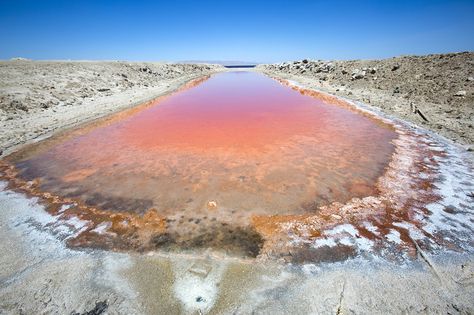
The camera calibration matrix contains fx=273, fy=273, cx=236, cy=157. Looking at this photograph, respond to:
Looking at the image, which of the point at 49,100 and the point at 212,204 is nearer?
the point at 212,204

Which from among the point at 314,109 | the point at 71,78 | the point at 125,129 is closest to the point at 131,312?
the point at 125,129

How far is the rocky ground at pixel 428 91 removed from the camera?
8648mm

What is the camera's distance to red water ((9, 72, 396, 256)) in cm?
473

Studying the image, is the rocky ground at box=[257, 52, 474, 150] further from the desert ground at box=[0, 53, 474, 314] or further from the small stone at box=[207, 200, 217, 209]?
the small stone at box=[207, 200, 217, 209]

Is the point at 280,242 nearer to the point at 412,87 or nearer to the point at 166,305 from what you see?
the point at 166,305

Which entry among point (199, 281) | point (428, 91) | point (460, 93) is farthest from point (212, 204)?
point (428, 91)

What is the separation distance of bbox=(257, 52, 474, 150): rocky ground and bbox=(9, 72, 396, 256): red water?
168 cm

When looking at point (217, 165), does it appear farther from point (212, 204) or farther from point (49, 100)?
point (49, 100)

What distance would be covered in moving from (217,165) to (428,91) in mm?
11348

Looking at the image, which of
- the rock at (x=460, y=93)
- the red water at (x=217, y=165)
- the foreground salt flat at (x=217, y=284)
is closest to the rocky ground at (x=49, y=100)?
the red water at (x=217, y=165)

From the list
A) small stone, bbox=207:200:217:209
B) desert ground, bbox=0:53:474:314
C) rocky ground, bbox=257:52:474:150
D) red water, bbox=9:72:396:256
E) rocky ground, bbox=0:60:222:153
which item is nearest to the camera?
desert ground, bbox=0:53:474:314


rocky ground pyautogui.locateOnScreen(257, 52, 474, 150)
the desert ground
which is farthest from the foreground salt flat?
rocky ground pyautogui.locateOnScreen(257, 52, 474, 150)

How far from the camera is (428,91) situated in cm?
1233

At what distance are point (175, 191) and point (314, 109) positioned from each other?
30.9ft
